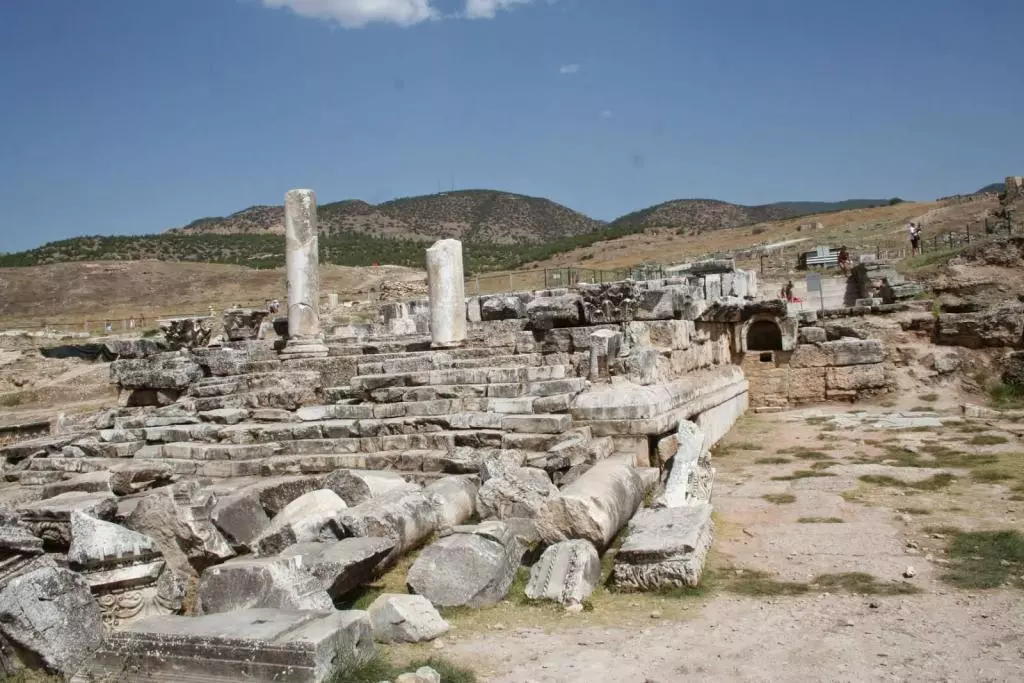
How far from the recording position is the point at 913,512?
7.07 metres

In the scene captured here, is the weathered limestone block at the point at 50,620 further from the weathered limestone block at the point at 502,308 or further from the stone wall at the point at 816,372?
the stone wall at the point at 816,372

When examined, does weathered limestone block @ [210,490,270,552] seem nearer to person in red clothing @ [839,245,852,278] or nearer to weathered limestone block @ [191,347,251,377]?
weathered limestone block @ [191,347,251,377]

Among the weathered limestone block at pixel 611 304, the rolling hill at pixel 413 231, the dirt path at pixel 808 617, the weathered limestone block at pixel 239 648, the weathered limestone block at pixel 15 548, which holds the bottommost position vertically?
the dirt path at pixel 808 617

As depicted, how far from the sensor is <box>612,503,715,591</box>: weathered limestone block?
5.47 m

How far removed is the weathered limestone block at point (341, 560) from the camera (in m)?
5.20

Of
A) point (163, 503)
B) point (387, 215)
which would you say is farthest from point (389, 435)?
point (387, 215)

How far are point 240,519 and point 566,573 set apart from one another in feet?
8.67

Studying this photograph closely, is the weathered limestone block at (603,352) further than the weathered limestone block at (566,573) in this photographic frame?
Yes

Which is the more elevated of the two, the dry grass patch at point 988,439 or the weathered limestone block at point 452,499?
the weathered limestone block at point 452,499

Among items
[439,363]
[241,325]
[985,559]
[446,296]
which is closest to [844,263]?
[446,296]

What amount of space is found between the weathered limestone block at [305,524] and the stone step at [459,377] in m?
3.67

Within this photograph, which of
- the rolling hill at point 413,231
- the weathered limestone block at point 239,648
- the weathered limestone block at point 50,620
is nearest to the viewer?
the weathered limestone block at point 239,648

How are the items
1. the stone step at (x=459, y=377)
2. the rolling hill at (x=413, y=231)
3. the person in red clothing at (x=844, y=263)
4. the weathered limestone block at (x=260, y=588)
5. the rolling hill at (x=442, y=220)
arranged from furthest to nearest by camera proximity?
the rolling hill at (x=442, y=220) → the rolling hill at (x=413, y=231) → the person in red clothing at (x=844, y=263) → the stone step at (x=459, y=377) → the weathered limestone block at (x=260, y=588)

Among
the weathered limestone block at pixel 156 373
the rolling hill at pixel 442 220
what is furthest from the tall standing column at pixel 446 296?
the rolling hill at pixel 442 220
